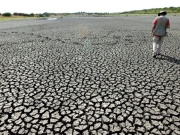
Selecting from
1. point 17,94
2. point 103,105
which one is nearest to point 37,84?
point 17,94

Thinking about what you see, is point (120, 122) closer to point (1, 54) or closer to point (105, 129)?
point (105, 129)

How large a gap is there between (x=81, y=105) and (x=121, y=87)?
133cm

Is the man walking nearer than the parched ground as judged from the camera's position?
No

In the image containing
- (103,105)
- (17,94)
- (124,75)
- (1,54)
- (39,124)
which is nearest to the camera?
(39,124)

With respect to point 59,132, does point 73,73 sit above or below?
above

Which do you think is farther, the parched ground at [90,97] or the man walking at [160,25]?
the man walking at [160,25]

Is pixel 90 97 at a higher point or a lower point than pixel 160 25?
lower

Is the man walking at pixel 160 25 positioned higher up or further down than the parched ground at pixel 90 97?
higher up

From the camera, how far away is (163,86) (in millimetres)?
4141

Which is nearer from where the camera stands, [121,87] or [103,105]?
[103,105]

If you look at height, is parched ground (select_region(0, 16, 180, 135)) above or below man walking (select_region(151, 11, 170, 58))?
below

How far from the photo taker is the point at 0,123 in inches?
111

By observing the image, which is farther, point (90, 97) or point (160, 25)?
point (160, 25)

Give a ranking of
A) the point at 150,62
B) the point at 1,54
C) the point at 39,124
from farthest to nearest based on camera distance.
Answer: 1. the point at 1,54
2. the point at 150,62
3. the point at 39,124
